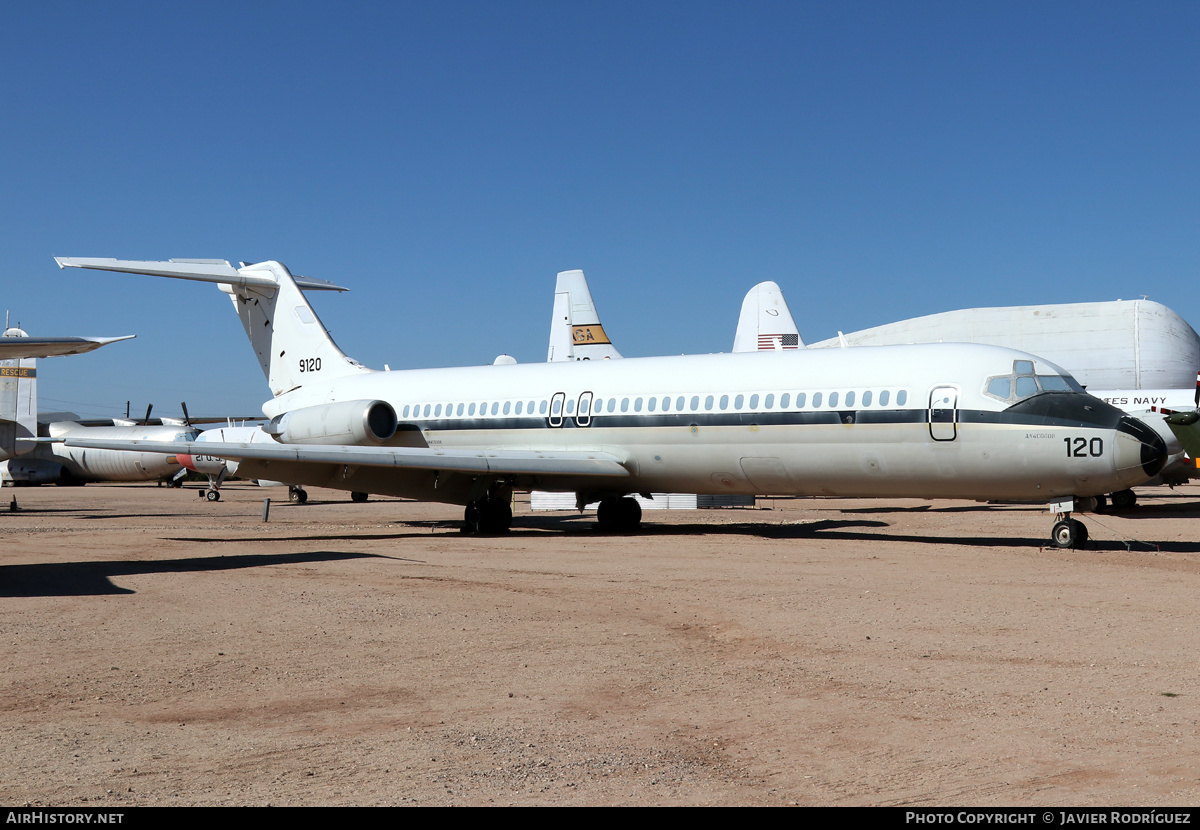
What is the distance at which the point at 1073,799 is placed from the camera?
4.57 metres

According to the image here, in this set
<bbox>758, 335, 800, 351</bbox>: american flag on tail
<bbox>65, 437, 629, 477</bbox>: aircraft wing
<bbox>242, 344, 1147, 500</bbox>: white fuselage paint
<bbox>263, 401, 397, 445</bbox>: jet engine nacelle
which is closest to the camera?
<bbox>242, 344, 1147, 500</bbox>: white fuselage paint

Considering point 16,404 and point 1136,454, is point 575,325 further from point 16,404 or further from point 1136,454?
point 1136,454

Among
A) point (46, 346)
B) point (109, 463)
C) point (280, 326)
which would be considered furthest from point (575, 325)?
point (46, 346)

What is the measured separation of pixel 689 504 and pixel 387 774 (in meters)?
26.0

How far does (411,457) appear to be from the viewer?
63.3ft

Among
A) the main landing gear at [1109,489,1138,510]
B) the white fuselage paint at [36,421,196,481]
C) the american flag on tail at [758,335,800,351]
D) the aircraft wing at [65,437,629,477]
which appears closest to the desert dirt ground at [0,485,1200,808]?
the aircraft wing at [65,437,629,477]

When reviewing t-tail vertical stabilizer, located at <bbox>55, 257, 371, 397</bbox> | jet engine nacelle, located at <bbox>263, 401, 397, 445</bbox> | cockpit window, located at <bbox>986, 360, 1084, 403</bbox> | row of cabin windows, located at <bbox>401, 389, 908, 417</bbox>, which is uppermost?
t-tail vertical stabilizer, located at <bbox>55, 257, 371, 397</bbox>

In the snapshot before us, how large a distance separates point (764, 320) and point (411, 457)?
2743cm

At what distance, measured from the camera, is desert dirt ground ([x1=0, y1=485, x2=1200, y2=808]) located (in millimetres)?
4906

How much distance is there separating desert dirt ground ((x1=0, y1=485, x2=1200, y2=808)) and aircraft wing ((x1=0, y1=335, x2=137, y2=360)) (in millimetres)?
2682

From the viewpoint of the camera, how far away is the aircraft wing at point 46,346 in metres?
12.1

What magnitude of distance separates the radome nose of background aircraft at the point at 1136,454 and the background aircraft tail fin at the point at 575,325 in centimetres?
2834

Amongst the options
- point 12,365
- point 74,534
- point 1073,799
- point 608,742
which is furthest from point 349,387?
point 1073,799

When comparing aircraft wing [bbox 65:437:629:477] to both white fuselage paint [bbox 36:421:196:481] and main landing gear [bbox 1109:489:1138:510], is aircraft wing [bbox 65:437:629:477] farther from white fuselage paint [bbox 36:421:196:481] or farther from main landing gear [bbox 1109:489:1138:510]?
white fuselage paint [bbox 36:421:196:481]
